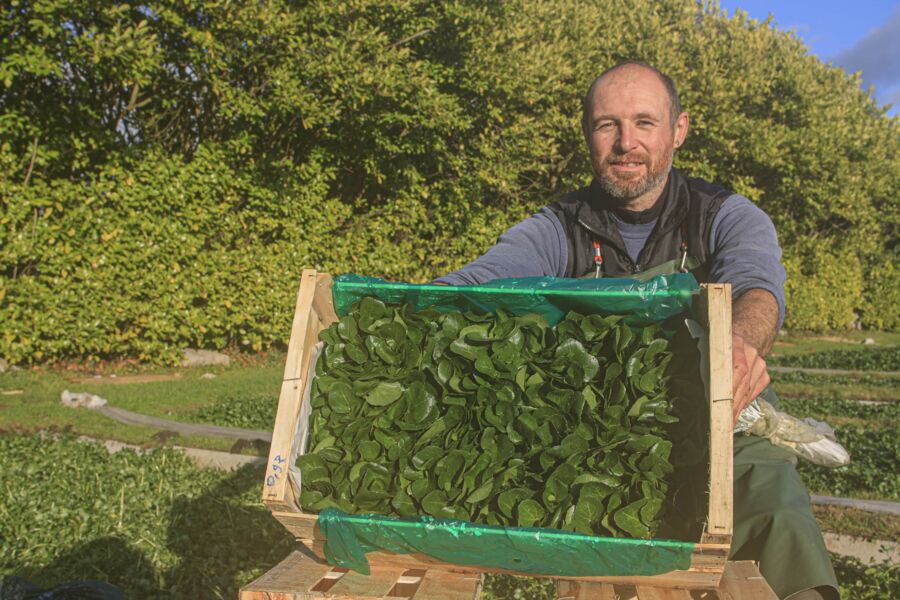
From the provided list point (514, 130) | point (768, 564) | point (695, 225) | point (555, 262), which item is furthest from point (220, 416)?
point (514, 130)

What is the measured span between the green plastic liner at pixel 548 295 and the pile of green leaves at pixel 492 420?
38 mm

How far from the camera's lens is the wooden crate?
1653 millimetres

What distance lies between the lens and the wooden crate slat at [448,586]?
1.73m

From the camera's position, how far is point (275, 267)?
11.4m

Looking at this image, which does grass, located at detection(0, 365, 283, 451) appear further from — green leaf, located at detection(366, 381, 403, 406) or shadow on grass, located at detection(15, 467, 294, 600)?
green leaf, located at detection(366, 381, 403, 406)

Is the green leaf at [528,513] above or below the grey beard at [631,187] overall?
below

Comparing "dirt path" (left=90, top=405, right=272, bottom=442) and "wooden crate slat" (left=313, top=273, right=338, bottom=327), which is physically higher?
A: "wooden crate slat" (left=313, top=273, right=338, bottom=327)

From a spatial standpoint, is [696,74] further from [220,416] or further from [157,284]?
[220,416]

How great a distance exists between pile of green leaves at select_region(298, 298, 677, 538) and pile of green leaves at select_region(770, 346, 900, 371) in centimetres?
1285

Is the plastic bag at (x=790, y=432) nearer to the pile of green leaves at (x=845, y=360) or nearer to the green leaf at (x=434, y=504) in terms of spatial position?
the green leaf at (x=434, y=504)

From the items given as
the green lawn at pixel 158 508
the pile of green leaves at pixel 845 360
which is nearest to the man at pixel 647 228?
the green lawn at pixel 158 508

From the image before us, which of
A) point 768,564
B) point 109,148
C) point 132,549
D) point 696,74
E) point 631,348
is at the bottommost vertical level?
point 132,549

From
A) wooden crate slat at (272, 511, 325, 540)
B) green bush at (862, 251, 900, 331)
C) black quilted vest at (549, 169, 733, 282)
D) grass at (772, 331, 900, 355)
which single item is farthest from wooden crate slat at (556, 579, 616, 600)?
green bush at (862, 251, 900, 331)

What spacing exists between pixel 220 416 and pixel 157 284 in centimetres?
360
